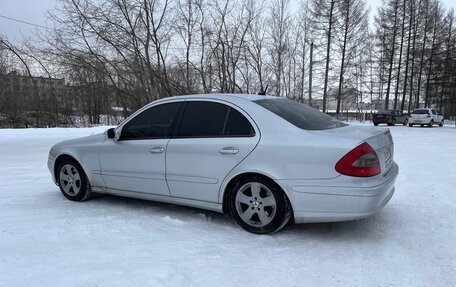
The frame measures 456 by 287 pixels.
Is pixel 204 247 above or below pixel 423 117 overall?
below

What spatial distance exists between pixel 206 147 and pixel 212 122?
1.06 feet

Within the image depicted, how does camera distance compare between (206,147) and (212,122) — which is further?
(212,122)

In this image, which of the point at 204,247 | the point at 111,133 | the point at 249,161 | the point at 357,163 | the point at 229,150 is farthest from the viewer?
the point at 111,133

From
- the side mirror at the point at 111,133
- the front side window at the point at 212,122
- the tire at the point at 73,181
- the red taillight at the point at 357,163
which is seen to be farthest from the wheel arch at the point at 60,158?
the red taillight at the point at 357,163

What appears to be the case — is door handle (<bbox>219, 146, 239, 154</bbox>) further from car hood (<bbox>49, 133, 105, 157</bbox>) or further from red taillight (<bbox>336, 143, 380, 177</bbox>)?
car hood (<bbox>49, 133, 105, 157</bbox>)

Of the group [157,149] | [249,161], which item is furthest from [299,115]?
[157,149]

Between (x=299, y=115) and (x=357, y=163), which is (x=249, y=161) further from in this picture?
(x=357, y=163)

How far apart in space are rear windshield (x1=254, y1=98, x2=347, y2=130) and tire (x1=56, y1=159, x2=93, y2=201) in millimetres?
2731

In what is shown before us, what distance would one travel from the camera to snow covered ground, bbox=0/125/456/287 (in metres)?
3.06

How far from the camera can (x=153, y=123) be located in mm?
4754

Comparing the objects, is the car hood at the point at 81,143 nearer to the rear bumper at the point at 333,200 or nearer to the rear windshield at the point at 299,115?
the rear windshield at the point at 299,115

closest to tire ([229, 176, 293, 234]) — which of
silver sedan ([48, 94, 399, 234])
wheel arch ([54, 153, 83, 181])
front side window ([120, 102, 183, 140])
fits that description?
silver sedan ([48, 94, 399, 234])

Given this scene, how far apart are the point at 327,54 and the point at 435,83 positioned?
15376 mm

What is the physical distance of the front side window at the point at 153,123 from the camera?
4621mm
